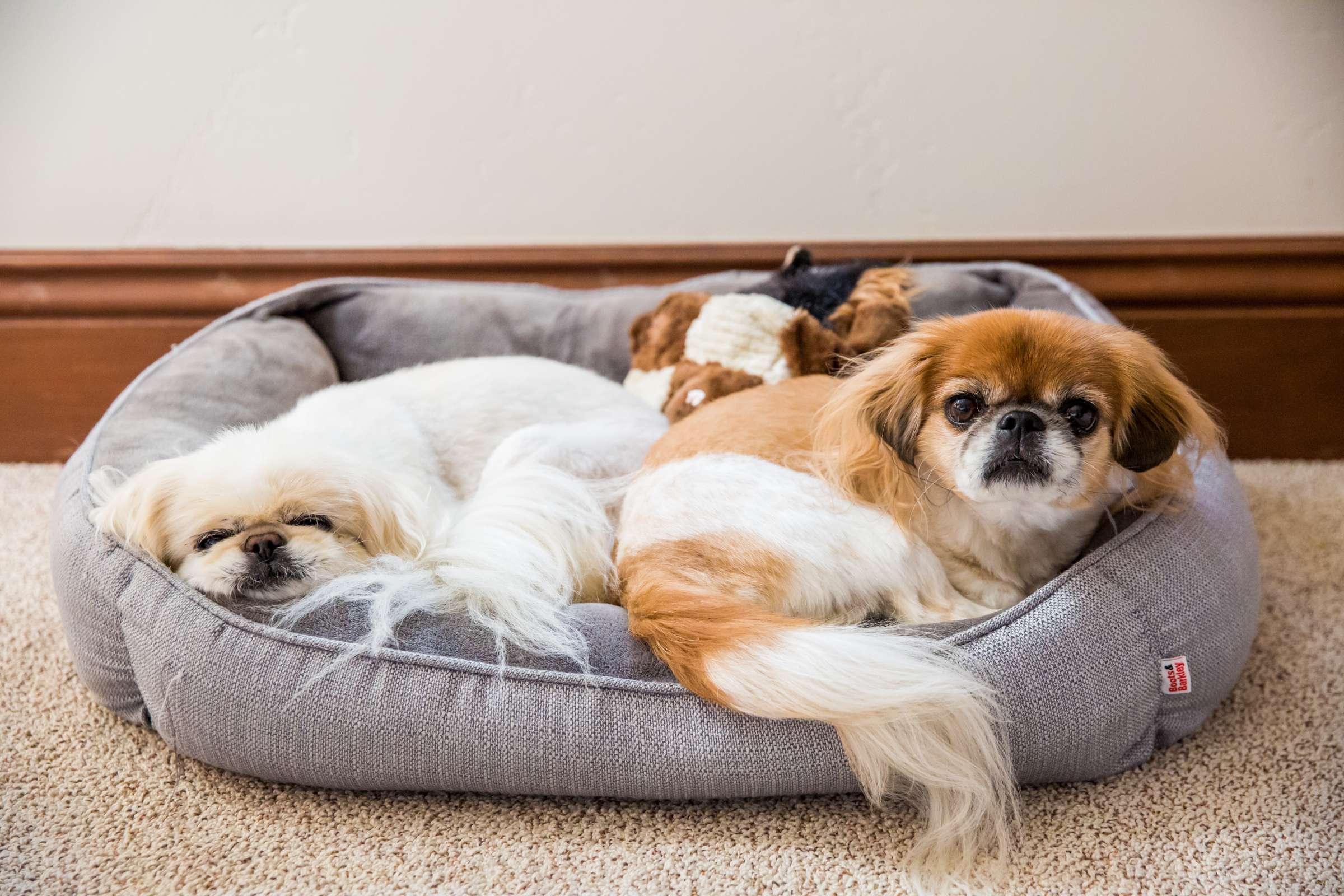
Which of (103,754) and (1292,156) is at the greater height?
(1292,156)

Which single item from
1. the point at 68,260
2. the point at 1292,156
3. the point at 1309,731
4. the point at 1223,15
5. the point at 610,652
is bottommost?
the point at 1309,731

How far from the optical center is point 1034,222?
223 centimetres

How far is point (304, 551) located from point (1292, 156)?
231cm

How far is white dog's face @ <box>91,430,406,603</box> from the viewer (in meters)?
1.23

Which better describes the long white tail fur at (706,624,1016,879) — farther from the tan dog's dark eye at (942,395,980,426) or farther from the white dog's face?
the white dog's face

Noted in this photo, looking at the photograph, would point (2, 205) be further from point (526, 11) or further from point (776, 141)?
point (776, 141)

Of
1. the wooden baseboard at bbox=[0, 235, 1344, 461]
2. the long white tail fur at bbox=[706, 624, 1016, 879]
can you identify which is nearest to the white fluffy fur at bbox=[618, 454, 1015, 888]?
the long white tail fur at bbox=[706, 624, 1016, 879]

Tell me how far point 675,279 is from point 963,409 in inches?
49.3

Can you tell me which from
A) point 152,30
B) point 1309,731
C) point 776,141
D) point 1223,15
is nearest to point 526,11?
point 776,141

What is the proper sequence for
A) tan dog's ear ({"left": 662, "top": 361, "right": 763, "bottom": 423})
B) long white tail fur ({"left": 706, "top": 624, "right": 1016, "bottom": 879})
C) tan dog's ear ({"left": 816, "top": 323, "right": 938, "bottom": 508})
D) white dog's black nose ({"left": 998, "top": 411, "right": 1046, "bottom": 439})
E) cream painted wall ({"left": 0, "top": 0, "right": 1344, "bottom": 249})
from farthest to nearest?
cream painted wall ({"left": 0, "top": 0, "right": 1344, "bottom": 249}) < tan dog's ear ({"left": 662, "top": 361, "right": 763, "bottom": 423}) < tan dog's ear ({"left": 816, "top": 323, "right": 938, "bottom": 508}) < white dog's black nose ({"left": 998, "top": 411, "right": 1046, "bottom": 439}) < long white tail fur ({"left": 706, "top": 624, "right": 1016, "bottom": 879})

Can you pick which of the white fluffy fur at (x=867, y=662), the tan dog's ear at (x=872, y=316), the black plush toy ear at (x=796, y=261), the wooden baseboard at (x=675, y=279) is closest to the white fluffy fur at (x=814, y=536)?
the white fluffy fur at (x=867, y=662)

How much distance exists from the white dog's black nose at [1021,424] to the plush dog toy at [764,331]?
1.72 ft

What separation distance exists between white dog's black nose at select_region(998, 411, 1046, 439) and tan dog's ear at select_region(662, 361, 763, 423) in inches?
24.9

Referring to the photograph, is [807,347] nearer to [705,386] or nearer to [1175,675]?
[705,386]
